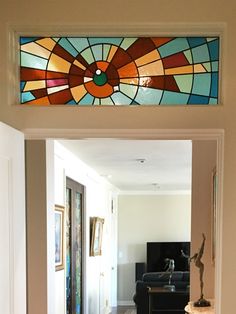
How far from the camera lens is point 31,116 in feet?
5.63

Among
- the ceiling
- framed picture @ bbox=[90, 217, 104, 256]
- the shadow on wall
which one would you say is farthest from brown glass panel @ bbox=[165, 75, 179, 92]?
the shadow on wall

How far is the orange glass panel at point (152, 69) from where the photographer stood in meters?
1.75

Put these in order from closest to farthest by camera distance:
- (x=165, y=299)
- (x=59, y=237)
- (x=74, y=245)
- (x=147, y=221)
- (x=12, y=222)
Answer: (x=12, y=222), (x=59, y=237), (x=74, y=245), (x=165, y=299), (x=147, y=221)

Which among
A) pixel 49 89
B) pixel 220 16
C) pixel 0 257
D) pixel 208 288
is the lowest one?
pixel 208 288

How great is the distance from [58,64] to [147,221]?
8.80m

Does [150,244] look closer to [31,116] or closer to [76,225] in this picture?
[76,225]

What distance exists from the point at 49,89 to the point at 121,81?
0.30 meters

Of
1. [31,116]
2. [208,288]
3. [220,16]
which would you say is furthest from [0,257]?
[208,288]

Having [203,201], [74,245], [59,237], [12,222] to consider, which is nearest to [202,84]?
[12,222]

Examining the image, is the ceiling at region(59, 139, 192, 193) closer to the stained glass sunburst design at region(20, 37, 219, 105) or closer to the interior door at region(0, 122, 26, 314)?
the stained glass sunburst design at region(20, 37, 219, 105)

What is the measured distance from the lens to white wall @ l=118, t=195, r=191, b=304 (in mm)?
10203

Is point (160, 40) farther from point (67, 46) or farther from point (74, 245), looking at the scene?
point (74, 245)

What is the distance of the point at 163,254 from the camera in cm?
998

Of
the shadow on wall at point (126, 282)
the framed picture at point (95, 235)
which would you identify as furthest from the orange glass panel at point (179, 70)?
the shadow on wall at point (126, 282)
